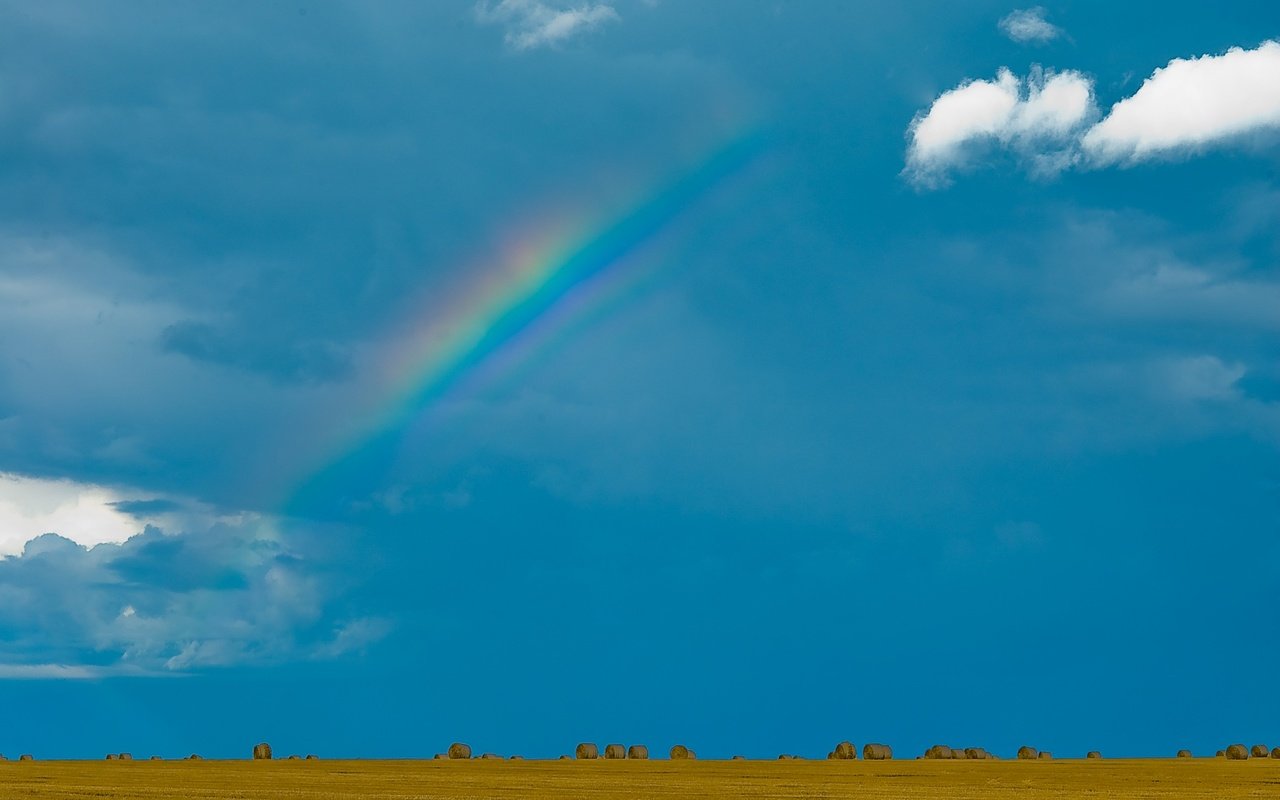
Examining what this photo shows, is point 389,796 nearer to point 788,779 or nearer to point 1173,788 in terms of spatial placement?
point 788,779

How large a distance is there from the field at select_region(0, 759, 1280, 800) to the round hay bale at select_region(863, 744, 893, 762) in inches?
335

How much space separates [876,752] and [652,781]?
98.9ft

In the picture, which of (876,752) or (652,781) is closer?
(652,781)

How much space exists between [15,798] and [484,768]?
26.2m

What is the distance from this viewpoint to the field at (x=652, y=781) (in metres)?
36.1

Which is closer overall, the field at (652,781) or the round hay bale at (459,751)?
the field at (652,781)

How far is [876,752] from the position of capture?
2817 inches

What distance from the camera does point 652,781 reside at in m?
44.6

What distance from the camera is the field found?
3609 cm

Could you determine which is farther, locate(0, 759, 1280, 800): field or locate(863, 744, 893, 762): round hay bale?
locate(863, 744, 893, 762): round hay bale

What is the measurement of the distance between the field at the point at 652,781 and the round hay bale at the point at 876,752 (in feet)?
28.0

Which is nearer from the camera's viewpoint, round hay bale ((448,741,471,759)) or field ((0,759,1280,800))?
field ((0,759,1280,800))

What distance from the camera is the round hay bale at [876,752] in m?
71.4

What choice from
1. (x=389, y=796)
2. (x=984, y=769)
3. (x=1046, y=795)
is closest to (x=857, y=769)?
(x=984, y=769)
